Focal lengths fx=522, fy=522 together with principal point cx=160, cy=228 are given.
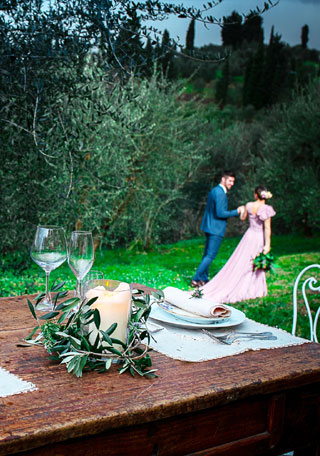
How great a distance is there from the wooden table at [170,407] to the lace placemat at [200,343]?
0.14 feet

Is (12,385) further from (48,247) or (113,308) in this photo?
(48,247)

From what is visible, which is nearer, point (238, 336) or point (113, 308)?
point (113, 308)

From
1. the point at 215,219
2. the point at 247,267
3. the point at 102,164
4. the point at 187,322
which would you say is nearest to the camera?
the point at 187,322

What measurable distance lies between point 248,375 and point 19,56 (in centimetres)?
230

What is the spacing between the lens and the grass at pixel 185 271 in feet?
24.9

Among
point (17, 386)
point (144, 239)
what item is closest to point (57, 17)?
point (17, 386)

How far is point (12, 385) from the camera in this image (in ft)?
4.70

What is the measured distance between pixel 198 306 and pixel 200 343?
0.21 m

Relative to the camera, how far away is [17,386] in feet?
4.68

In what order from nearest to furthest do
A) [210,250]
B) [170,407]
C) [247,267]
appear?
[170,407]
[247,267]
[210,250]

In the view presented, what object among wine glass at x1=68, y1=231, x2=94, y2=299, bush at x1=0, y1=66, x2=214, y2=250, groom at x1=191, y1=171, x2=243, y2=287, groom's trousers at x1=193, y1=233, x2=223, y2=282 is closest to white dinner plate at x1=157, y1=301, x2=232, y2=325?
wine glass at x1=68, y1=231, x2=94, y2=299

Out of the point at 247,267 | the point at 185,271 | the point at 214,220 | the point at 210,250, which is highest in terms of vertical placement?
the point at 214,220

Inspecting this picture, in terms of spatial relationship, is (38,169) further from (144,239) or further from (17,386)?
(144,239)

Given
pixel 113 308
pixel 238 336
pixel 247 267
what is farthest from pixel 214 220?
pixel 113 308
